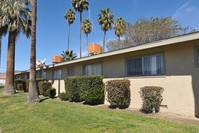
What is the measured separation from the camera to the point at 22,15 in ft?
64.2

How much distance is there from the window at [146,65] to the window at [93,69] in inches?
110

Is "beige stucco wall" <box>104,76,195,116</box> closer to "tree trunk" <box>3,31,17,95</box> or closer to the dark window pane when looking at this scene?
the dark window pane

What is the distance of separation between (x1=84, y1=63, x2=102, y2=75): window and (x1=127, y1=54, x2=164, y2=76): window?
2793 millimetres

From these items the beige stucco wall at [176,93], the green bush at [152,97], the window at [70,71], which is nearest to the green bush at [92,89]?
the beige stucco wall at [176,93]

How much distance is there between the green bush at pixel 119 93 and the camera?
32.1 ft

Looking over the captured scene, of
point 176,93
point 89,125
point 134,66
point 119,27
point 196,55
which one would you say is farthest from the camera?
point 119,27

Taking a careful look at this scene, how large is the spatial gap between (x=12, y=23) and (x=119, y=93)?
14.2 m

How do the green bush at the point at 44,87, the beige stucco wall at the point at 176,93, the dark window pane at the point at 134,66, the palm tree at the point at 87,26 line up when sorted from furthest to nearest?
the palm tree at the point at 87,26 < the green bush at the point at 44,87 < the dark window pane at the point at 134,66 < the beige stucco wall at the point at 176,93

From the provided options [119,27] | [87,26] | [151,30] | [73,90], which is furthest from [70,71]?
[87,26]

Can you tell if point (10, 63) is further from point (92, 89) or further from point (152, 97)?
point (152, 97)

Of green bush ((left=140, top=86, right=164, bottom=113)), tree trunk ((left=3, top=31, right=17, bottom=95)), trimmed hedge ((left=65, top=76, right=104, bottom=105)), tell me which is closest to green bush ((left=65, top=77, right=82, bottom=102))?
trimmed hedge ((left=65, top=76, right=104, bottom=105))

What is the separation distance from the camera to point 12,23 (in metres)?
18.9

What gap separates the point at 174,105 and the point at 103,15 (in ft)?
94.3

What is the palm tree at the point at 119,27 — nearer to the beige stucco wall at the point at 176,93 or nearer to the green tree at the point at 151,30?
the green tree at the point at 151,30
